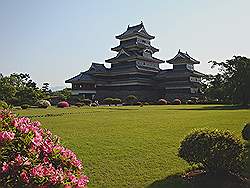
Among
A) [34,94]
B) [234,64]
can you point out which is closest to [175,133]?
[234,64]

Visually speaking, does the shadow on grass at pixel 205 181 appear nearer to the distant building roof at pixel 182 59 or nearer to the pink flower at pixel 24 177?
the pink flower at pixel 24 177

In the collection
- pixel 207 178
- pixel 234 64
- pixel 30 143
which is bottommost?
pixel 207 178

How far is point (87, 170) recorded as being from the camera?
8.70 meters

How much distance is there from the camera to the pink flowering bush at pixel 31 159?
3.65m

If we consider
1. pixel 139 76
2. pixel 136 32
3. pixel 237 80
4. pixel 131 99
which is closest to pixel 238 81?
pixel 237 80

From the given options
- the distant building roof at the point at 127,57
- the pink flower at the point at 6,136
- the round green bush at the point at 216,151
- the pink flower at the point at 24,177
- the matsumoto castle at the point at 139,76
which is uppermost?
the distant building roof at the point at 127,57

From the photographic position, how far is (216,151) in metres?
7.70

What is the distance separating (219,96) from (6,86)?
27102 millimetres

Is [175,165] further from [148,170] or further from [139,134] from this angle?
[139,134]

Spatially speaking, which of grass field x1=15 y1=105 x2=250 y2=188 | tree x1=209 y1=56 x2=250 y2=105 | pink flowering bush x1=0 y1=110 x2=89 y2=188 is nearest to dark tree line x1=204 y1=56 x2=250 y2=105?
tree x1=209 y1=56 x2=250 y2=105

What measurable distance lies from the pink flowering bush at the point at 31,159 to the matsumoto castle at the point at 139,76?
50.9 m

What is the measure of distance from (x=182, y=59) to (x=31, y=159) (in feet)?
182

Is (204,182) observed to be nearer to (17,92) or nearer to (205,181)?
(205,181)

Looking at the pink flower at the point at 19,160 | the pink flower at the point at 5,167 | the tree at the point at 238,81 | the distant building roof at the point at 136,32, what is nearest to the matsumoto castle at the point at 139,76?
the distant building roof at the point at 136,32
